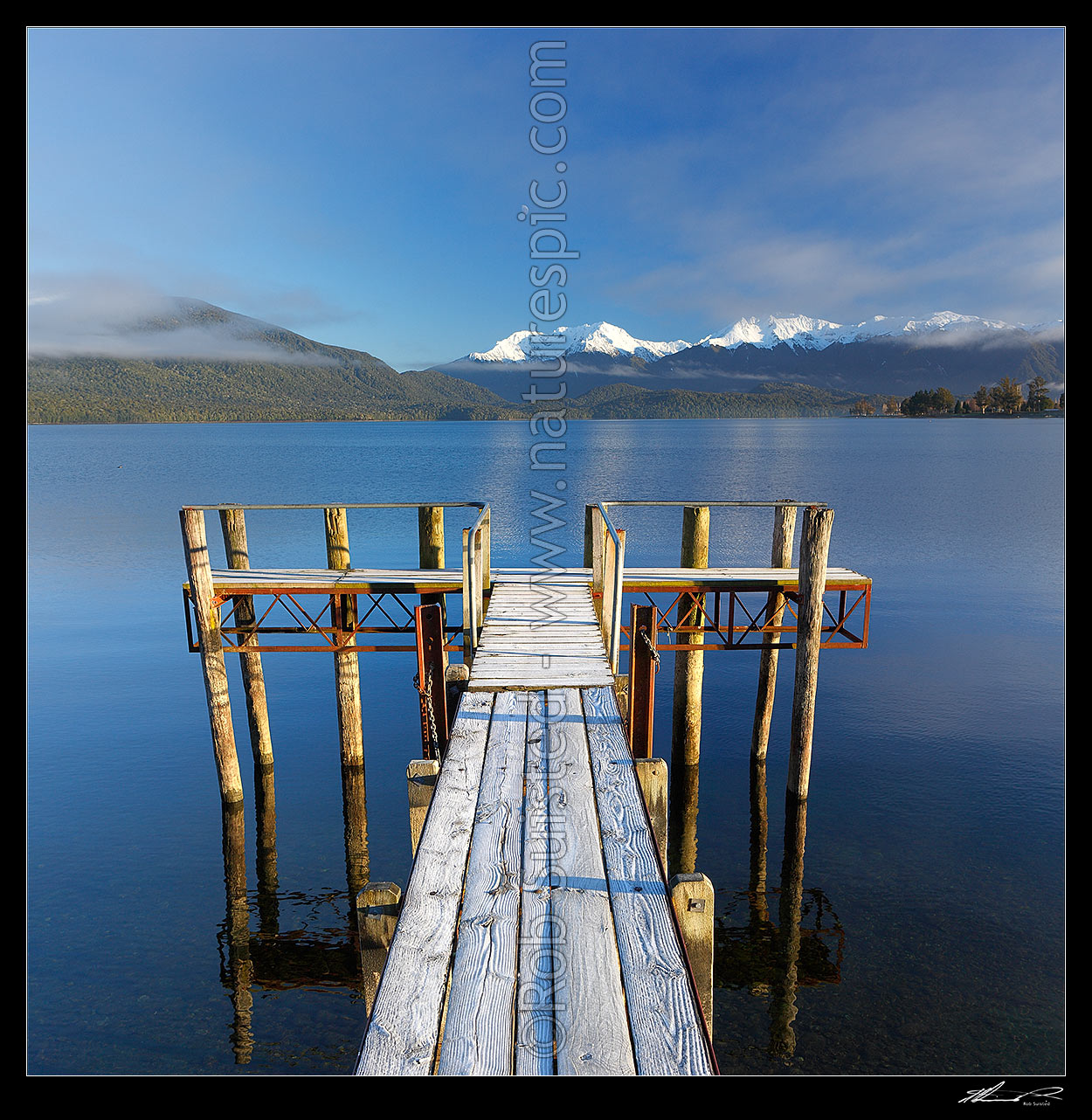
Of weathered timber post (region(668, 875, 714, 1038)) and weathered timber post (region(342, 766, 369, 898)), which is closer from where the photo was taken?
weathered timber post (region(668, 875, 714, 1038))

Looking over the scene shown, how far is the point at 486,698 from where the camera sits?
843 cm

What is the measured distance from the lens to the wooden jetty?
368cm

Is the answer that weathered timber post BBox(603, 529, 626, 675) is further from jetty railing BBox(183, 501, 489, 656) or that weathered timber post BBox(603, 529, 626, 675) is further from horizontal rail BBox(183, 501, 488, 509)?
horizontal rail BBox(183, 501, 488, 509)

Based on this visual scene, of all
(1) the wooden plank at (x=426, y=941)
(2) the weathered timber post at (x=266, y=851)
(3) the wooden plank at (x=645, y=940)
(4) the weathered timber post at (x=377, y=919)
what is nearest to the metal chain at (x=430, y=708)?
(2) the weathered timber post at (x=266, y=851)

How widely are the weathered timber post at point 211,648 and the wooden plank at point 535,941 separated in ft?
28.4

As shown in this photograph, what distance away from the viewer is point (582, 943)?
4.32 meters

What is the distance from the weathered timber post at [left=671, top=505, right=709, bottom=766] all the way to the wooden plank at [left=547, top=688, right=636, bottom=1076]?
8998 millimetres

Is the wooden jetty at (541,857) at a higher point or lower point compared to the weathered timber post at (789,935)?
higher

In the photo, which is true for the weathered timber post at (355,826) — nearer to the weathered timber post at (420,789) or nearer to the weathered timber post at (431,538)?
the weathered timber post at (431,538)

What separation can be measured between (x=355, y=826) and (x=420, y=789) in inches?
368

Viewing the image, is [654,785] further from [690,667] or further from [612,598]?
[690,667]

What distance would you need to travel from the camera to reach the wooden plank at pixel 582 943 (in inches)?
141

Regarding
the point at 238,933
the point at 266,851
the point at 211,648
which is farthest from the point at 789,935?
the point at 211,648

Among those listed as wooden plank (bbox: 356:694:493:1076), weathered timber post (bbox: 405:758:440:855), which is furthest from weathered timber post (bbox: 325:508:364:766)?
wooden plank (bbox: 356:694:493:1076)
